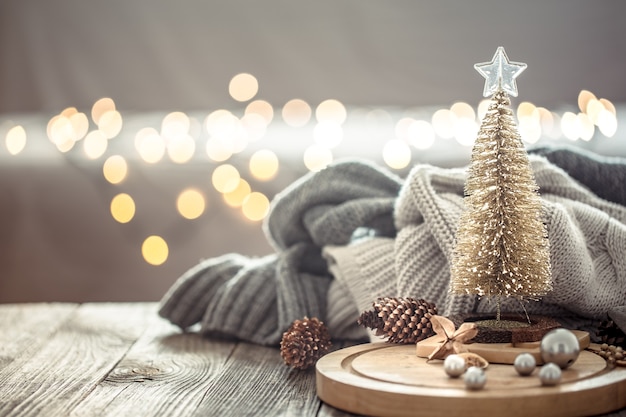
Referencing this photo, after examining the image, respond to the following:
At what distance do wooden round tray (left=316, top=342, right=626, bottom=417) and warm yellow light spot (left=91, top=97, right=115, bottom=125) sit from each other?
1.58 meters

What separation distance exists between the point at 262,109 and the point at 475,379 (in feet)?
5.13

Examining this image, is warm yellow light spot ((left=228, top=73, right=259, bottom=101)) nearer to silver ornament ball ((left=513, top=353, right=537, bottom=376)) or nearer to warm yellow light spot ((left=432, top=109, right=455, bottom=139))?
warm yellow light spot ((left=432, top=109, right=455, bottom=139))

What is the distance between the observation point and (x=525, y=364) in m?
0.81

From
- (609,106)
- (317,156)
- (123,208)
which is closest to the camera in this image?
(609,106)

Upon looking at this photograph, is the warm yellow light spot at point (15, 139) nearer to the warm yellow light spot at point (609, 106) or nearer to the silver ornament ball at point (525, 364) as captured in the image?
the warm yellow light spot at point (609, 106)

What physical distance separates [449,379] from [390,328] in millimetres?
172

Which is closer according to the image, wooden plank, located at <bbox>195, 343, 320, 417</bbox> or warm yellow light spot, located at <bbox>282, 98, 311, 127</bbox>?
wooden plank, located at <bbox>195, 343, 320, 417</bbox>

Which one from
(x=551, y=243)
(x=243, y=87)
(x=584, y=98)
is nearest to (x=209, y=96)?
(x=243, y=87)

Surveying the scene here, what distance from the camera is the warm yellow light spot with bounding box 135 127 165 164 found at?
7.54ft

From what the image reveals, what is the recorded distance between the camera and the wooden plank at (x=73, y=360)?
0.93 m

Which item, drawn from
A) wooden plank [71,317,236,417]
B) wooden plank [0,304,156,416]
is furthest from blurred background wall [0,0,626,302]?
wooden plank [71,317,236,417]

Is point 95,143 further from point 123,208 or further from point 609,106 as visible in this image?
point 609,106

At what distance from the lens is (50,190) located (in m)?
2.37

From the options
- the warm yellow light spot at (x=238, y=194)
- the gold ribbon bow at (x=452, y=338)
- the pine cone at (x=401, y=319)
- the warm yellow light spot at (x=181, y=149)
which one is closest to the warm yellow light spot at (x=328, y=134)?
the warm yellow light spot at (x=238, y=194)
